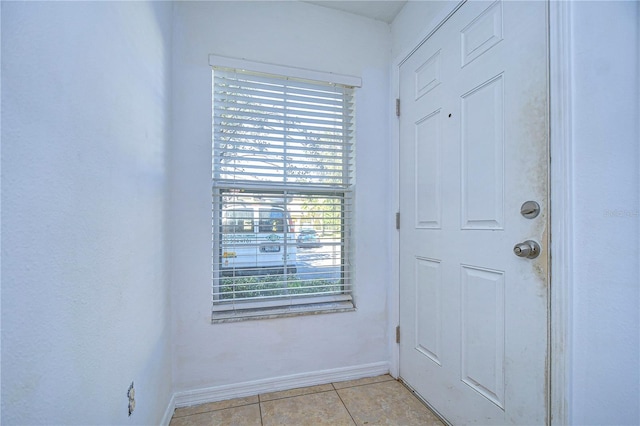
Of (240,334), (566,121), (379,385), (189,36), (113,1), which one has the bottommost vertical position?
(379,385)

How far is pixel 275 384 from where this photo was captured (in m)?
1.68

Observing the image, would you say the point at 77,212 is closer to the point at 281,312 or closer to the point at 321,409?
the point at 281,312

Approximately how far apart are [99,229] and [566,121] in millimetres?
1491

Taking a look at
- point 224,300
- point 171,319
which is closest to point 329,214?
point 224,300

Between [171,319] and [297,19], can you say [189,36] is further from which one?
[171,319]

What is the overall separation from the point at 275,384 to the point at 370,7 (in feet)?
7.94

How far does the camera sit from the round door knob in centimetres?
101

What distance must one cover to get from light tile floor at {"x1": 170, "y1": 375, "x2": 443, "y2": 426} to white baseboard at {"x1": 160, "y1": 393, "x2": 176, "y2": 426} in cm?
3

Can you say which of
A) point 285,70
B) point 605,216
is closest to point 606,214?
point 605,216

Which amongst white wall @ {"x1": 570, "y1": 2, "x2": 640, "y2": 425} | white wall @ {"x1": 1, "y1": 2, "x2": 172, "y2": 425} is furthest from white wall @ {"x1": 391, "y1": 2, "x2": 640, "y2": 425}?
white wall @ {"x1": 1, "y1": 2, "x2": 172, "y2": 425}

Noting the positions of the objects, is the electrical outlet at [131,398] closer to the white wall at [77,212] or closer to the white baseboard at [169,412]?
the white wall at [77,212]

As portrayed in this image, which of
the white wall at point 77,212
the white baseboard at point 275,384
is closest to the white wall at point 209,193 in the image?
the white baseboard at point 275,384

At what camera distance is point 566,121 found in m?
0.92

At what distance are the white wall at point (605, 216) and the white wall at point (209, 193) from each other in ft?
3.52
